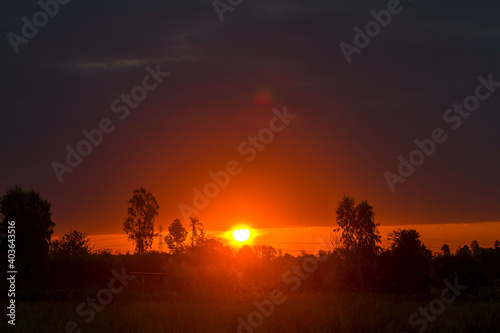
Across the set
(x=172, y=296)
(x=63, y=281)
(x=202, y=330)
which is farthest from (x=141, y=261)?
(x=202, y=330)

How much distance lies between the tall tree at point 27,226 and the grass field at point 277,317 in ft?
45.2

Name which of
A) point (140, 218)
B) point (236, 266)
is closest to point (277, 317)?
point (236, 266)

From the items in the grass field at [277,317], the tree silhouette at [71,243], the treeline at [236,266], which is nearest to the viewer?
the grass field at [277,317]

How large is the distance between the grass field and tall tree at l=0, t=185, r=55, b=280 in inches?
→ 543

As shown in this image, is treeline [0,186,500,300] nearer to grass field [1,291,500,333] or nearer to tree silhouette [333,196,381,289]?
tree silhouette [333,196,381,289]

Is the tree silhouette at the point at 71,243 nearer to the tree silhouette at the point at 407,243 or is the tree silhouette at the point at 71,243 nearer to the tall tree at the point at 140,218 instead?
the tall tree at the point at 140,218

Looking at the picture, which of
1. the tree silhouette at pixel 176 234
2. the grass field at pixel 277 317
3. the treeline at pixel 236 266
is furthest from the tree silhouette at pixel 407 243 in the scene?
the tree silhouette at pixel 176 234

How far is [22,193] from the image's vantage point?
41.5m

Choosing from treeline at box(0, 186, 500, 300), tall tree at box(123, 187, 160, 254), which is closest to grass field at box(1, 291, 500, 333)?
treeline at box(0, 186, 500, 300)

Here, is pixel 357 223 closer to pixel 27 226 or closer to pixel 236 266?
pixel 236 266

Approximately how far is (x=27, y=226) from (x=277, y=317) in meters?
25.2

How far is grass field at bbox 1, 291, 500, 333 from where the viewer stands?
842 inches

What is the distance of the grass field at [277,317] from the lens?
70.1 feet

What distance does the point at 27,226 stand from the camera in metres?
40.7
